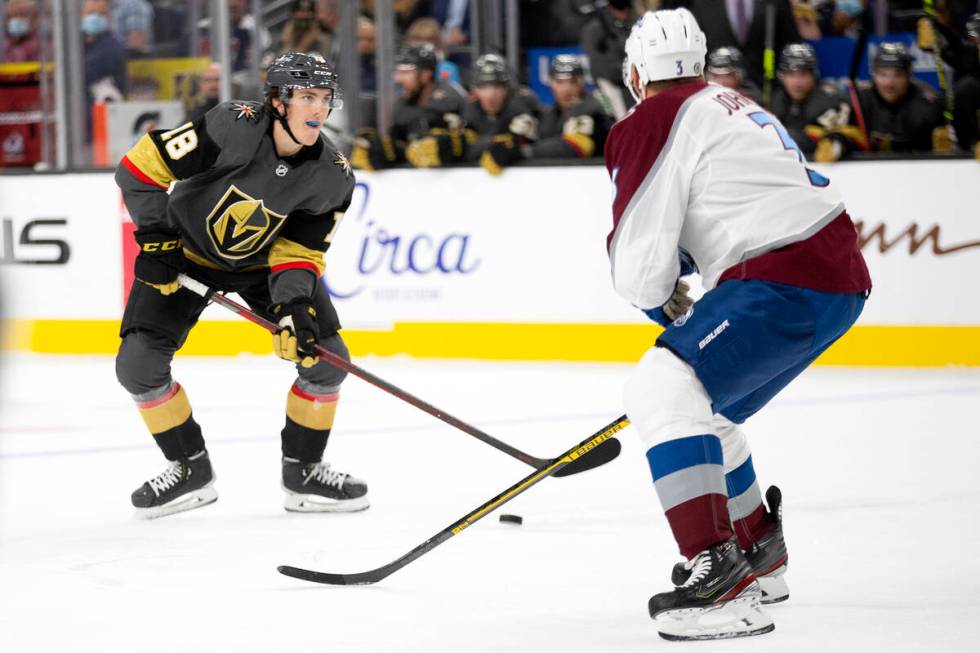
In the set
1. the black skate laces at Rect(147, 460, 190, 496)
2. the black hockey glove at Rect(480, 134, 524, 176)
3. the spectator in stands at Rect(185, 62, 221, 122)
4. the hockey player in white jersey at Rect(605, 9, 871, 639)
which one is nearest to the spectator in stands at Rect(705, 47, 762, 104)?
the black hockey glove at Rect(480, 134, 524, 176)

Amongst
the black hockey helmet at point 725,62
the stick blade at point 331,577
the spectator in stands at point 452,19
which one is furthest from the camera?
the spectator in stands at point 452,19

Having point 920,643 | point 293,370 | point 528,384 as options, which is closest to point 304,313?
point 920,643

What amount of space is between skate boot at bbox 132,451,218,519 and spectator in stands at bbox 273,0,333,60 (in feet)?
13.9

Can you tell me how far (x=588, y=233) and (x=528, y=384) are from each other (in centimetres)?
96

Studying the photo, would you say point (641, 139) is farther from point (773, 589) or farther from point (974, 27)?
point (974, 27)

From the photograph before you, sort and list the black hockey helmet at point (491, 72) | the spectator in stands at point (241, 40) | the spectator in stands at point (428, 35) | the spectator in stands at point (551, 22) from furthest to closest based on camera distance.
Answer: the spectator in stands at point (551, 22) → the spectator in stands at point (428, 35) → the spectator in stands at point (241, 40) → the black hockey helmet at point (491, 72)

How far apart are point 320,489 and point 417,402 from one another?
1.59ft

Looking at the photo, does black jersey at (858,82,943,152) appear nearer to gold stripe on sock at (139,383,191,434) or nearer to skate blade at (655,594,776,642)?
gold stripe on sock at (139,383,191,434)

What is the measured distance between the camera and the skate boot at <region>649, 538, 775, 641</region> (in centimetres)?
256

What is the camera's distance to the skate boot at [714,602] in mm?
2562

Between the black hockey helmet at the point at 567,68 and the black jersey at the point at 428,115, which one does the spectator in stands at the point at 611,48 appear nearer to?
the black hockey helmet at the point at 567,68

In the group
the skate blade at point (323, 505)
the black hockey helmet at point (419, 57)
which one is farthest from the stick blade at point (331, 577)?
the black hockey helmet at point (419, 57)

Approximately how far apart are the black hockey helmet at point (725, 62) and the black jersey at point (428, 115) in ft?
4.30

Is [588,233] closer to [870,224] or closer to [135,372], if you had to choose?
[870,224]
